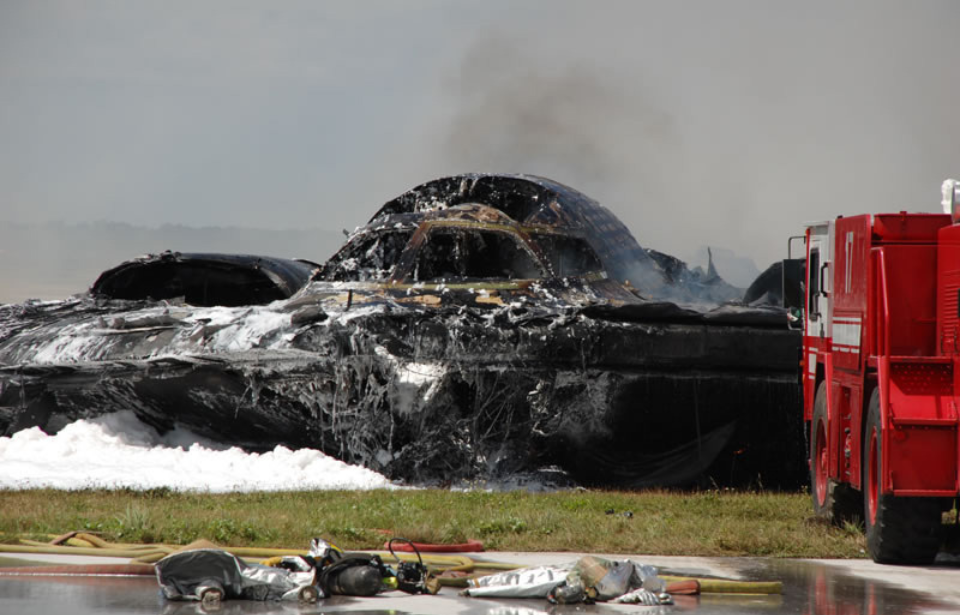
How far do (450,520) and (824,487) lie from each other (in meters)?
3.26

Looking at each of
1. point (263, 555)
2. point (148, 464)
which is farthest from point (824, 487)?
point (148, 464)

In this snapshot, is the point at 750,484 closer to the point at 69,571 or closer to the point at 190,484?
the point at 190,484

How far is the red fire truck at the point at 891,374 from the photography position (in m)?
7.47

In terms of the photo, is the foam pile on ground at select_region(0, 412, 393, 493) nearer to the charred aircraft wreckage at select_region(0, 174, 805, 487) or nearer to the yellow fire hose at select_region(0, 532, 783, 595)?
the charred aircraft wreckage at select_region(0, 174, 805, 487)

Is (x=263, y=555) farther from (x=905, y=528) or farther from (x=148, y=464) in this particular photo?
(x=148, y=464)

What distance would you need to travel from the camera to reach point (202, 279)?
742 inches

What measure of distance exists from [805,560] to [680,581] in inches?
68.1

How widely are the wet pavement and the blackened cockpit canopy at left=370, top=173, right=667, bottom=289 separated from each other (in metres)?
6.80

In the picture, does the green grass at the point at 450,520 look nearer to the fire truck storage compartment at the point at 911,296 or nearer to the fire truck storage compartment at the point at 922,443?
the fire truck storage compartment at the point at 922,443

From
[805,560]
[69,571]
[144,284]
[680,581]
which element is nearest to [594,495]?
[805,560]

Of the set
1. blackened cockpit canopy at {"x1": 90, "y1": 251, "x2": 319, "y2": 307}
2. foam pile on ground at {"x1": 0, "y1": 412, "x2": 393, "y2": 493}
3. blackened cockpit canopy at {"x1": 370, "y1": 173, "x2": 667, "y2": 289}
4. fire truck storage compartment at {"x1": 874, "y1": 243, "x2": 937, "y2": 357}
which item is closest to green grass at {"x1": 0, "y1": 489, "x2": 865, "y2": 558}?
foam pile on ground at {"x1": 0, "y1": 412, "x2": 393, "y2": 493}

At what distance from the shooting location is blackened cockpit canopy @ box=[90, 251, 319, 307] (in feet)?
60.4

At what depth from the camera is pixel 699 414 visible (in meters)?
11.3

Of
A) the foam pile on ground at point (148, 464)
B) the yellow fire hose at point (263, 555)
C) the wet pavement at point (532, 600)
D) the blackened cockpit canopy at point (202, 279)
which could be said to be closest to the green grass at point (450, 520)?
the yellow fire hose at point (263, 555)
